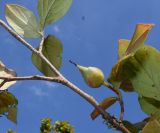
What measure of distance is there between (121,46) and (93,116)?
0.40 feet

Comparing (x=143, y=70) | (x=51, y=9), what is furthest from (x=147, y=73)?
(x=51, y=9)

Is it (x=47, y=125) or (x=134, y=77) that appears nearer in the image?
(x=134, y=77)

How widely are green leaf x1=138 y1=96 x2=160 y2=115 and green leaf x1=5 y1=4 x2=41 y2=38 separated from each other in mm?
315


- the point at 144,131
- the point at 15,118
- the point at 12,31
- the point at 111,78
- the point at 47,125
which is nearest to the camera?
the point at 144,131

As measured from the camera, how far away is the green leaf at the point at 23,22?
851mm

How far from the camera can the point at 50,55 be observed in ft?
2.81

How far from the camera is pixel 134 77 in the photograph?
611 millimetres

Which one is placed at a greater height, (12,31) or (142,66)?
(12,31)

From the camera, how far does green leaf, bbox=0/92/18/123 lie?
2.84 feet

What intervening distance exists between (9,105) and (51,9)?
0.23 metres

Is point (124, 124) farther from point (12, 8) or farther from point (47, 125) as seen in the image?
point (47, 125)

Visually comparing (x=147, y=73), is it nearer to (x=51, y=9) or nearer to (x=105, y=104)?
(x=105, y=104)

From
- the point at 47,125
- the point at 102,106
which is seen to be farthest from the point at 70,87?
the point at 47,125

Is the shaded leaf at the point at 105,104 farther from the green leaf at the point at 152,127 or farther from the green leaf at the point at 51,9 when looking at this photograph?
the green leaf at the point at 51,9
